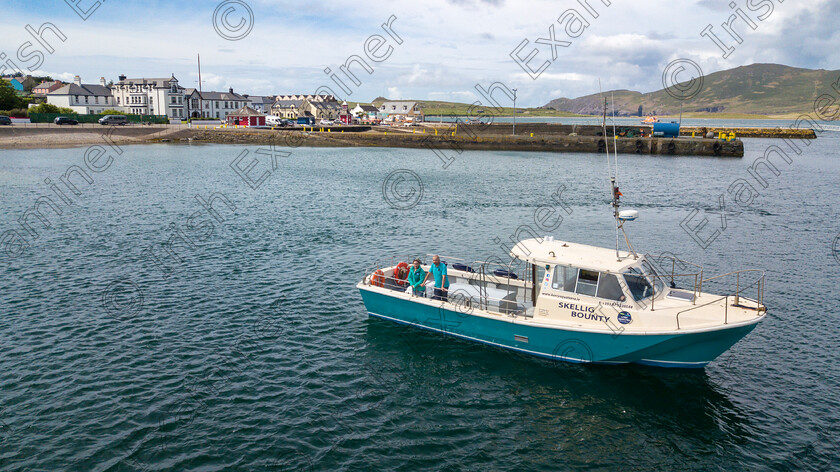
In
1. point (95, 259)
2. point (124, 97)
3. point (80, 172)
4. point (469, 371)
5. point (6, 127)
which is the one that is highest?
point (124, 97)

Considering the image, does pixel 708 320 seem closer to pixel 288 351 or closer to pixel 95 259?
pixel 288 351

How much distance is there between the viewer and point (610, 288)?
15.7 meters

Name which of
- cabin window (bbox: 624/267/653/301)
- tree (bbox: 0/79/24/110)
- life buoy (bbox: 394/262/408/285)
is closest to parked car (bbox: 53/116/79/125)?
tree (bbox: 0/79/24/110)

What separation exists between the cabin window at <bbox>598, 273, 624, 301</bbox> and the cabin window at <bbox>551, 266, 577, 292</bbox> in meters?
0.82

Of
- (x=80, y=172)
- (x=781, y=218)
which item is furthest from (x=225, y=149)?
(x=781, y=218)

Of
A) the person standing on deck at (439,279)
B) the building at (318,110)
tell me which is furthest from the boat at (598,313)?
the building at (318,110)

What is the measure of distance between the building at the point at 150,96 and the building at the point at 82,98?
360 centimetres

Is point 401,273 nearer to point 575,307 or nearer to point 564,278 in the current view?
point 564,278

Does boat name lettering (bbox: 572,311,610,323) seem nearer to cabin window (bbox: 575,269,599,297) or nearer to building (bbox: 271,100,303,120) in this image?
cabin window (bbox: 575,269,599,297)

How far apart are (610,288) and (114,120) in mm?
107186

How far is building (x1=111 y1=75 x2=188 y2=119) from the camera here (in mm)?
126438

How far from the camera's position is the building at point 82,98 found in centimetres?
11694

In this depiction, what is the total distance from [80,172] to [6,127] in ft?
126

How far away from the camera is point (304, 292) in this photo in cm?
2239
